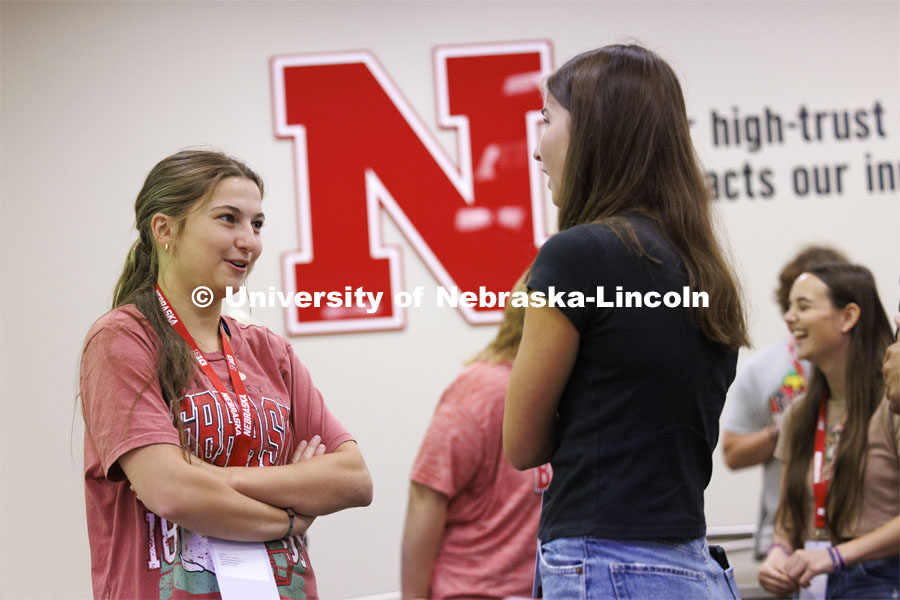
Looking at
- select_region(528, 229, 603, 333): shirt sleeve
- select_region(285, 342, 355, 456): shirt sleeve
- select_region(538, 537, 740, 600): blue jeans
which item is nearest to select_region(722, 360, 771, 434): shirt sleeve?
select_region(285, 342, 355, 456): shirt sleeve

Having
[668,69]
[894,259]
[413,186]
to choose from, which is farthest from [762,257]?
[668,69]

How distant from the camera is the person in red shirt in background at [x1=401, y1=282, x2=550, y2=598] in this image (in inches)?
84.7

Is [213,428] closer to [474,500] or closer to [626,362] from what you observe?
[626,362]

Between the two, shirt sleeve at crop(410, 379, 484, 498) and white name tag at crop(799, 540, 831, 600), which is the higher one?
shirt sleeve at crop(410, 379, 484, 498)

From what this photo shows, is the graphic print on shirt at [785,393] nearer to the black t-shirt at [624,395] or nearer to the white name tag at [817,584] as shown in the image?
the white name tag at [817,584]

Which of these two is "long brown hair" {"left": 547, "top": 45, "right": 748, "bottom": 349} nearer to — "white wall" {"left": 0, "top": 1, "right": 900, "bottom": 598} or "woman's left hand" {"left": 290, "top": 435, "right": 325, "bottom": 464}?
"woman's left hand" {"left": 290, "top": 435, "right": 325, "bottom": 464}

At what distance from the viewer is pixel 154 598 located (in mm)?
1475

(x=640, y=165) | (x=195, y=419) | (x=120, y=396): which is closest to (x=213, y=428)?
(x=195, y=419)

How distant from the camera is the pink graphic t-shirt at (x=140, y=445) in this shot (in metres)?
1.49

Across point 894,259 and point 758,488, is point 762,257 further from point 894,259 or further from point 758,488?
point 758,488

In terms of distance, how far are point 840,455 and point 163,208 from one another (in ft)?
6.47

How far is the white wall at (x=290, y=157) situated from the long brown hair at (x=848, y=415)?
0.77 meters

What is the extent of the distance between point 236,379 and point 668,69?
0.90 meters

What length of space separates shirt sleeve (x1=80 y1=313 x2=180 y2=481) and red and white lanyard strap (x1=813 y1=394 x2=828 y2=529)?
6.29 feet
